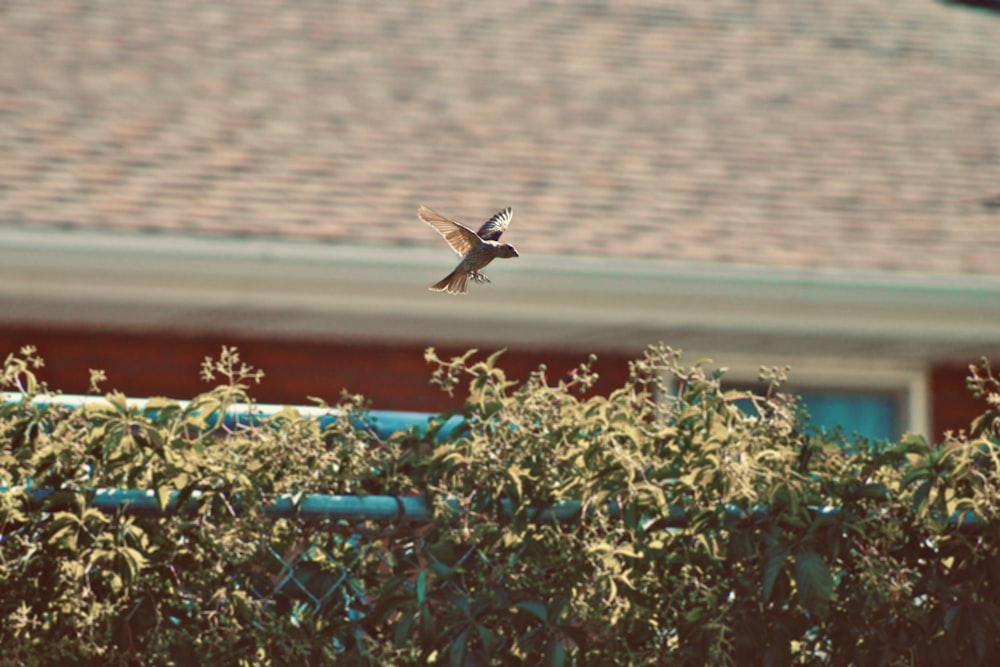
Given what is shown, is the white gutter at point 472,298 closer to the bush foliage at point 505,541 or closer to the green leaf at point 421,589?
the bush foliage at point 505,541

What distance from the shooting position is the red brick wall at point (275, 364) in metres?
6.60

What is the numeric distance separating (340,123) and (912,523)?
5.37m

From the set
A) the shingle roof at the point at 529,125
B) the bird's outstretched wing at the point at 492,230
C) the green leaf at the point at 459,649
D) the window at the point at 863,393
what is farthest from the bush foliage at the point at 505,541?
the window at the point at 863,393

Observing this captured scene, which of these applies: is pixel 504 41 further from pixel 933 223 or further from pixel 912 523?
pixel 912 523

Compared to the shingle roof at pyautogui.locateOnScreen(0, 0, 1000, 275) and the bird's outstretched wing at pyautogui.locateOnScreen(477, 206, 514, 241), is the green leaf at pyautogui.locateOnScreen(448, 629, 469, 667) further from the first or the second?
the shingle roof at pyautogui.locateOnScreen(0, 0, 1000, 275)

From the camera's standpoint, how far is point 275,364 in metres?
6.78

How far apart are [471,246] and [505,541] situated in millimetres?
647

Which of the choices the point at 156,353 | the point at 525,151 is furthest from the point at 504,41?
the point at 156,353

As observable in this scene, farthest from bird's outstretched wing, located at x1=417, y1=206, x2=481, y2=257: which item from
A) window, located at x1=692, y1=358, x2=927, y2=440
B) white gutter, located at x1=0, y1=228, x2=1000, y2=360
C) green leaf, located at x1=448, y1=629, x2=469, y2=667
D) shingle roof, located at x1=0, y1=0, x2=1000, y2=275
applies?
window, located at x1=692, y1=358, x2=927, y2=440

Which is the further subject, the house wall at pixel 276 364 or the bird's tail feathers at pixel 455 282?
the house wall at pixel 276 364

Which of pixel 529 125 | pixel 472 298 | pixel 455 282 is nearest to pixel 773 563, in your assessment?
pixel 455 282

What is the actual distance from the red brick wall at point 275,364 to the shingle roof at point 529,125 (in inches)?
24.2

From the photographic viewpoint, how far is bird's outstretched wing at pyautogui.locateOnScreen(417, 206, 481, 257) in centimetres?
273

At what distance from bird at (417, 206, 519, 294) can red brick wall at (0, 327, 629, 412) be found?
12.2 feet
